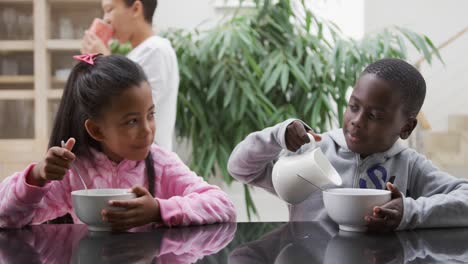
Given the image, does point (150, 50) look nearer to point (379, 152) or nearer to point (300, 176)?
point (379, 152)

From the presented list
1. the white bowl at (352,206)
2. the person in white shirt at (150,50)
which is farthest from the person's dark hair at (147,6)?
the white bowl at (352,206)

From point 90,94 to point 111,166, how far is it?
151 millimetres

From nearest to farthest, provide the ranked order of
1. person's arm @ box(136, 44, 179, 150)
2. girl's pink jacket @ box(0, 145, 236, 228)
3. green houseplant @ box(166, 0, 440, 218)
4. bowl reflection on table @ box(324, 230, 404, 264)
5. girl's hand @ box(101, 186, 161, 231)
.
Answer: bowl reflection on table @ box(324, 230, 404, 264) → girl's hand @ box(101, 186, 161, 231) → girl's pink jacket @ box(0, 145, 236, 228) → person's arm @ box(136, 44, 179, 150) → green houseplant @ box(166, 0, 440, 218)

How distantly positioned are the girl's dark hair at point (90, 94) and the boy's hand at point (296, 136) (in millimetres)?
295

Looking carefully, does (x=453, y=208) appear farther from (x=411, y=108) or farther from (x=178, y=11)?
(x=178, y=11)

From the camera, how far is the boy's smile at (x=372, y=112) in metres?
1.13

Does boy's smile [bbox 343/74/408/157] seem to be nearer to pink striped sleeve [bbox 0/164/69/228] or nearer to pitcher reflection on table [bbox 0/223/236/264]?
pitcher reflection on table [bbox 0/223/236/264]

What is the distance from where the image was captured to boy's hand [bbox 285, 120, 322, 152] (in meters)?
1.04

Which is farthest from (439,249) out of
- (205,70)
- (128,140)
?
(205,70)

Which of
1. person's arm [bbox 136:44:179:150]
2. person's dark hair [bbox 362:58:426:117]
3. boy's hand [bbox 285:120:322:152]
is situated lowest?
person's arm [bbox 136:44:179:150]

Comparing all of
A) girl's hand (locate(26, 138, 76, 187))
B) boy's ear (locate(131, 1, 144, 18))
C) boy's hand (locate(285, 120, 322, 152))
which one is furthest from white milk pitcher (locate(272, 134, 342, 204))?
boy's ear (locate(131, 1, 144, 18))

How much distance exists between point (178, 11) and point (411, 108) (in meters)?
2.52

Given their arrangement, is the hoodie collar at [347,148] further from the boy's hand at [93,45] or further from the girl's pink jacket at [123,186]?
the boy's hand at [93,45]

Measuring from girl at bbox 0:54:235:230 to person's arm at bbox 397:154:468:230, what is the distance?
0.31 metres
